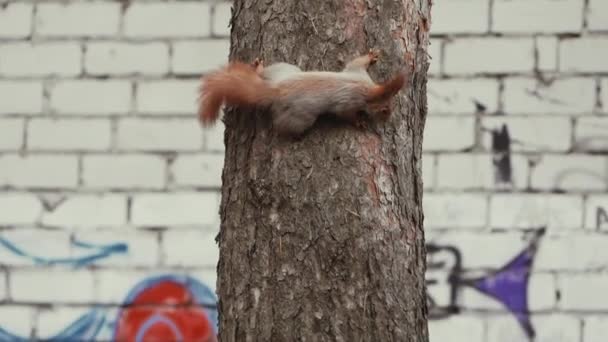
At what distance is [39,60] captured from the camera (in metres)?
4.60

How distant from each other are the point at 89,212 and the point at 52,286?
33 cm

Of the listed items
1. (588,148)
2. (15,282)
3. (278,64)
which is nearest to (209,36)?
(15,282)

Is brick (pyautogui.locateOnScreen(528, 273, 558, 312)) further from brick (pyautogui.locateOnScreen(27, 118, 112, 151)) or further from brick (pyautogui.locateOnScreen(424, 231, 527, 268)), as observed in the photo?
brick (pyautogui.locateOnScreen(27, 118, 112, 151))

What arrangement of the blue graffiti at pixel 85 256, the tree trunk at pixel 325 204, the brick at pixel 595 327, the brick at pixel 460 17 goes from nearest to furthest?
1. the tree trunk at pixel 325 204
2. the brick at pixel 595 327
3. the brick at pixel 460 17
4. the blue graffiti at pixel 85 256

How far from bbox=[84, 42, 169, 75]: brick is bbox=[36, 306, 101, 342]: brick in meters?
0.95

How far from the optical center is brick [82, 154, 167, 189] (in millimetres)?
4488

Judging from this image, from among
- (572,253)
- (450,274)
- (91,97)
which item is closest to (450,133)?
(450,274)

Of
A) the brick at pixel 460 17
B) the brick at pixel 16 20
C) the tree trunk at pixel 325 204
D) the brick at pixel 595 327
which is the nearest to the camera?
the tree trunk at pixel 325 204

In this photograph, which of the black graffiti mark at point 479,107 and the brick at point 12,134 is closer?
the black graffiti mark at point 479,107

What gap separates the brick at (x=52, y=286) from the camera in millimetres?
4516

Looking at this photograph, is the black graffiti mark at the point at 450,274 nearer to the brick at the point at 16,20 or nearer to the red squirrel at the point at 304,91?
the brick at the point at 16,20

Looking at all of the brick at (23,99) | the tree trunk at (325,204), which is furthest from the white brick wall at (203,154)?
the tree trunk at (325,204)

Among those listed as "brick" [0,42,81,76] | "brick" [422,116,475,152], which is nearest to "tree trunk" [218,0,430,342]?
"brick" [422,116,475,152]

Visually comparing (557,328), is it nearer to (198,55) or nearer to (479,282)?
(479,282)
